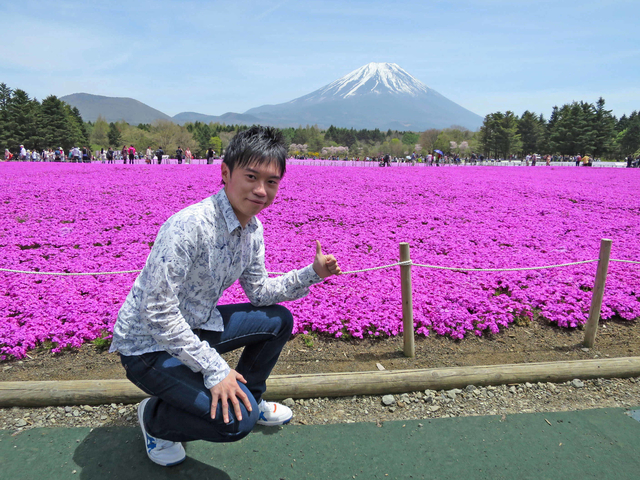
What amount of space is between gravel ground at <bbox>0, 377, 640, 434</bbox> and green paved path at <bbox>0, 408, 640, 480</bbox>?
11 cm

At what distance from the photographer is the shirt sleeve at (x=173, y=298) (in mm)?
2113

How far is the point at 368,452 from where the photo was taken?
9.32ft

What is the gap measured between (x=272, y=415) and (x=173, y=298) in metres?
1.40

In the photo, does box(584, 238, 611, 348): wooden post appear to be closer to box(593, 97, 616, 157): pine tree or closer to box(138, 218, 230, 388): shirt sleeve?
box(138, 218, 230, 388): shirt sleeve

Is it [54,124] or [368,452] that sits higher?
[54,124]

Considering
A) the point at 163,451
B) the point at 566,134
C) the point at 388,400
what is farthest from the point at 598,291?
the point at 566,134

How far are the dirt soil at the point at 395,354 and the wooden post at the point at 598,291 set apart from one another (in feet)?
0.51

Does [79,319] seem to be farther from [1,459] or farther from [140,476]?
[140,476]

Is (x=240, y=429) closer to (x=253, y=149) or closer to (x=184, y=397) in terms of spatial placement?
(x=184, y=397)

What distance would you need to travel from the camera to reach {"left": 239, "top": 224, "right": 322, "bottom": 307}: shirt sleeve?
286 cm

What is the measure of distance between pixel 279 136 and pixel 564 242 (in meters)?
8.00

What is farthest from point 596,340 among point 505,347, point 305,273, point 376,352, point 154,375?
point 154,375

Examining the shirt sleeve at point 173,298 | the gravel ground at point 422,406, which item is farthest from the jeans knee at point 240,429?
the gravel ground at point 422,406

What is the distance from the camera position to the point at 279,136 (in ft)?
8.45
